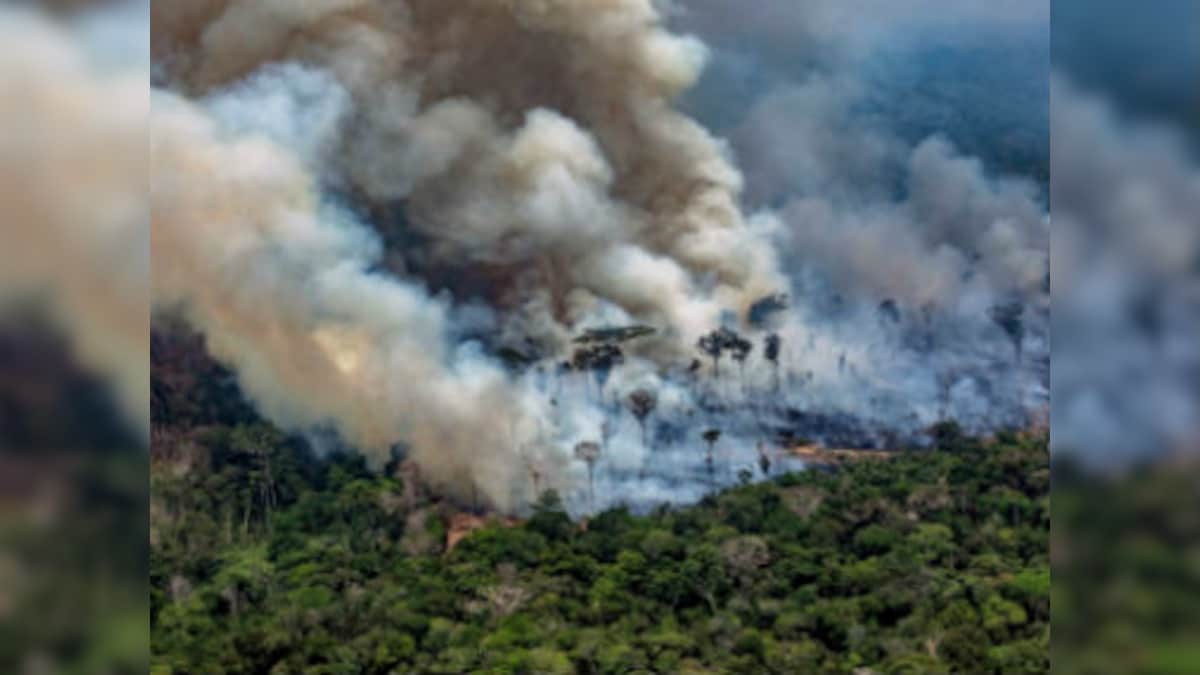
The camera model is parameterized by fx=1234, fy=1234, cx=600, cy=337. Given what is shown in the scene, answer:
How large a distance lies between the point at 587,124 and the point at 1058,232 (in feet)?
11.7

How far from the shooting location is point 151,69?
280 inches

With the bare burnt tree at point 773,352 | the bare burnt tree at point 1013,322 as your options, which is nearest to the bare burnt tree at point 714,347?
the bare burnt tree at point 773,352

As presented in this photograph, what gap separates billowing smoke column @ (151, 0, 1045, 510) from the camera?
24.2 feet

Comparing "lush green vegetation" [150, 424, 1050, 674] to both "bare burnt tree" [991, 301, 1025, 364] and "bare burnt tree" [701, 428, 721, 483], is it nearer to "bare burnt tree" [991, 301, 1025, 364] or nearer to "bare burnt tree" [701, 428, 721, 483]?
"bare burnt tree" [701, 428, 721, 483]

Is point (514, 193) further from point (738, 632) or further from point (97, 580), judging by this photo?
point (97, 580)

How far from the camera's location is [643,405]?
742cm

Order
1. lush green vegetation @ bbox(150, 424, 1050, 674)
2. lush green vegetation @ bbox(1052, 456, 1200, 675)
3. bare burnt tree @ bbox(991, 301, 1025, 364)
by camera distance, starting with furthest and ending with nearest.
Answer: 1. bare burnt tree @ bbox(991, 301, 1025, 364)
2. lush green vegetation @ bbox(150, 424, 1050, 674)
3. lush green vegetation @ bbox(1052, 456, 1200, 675)

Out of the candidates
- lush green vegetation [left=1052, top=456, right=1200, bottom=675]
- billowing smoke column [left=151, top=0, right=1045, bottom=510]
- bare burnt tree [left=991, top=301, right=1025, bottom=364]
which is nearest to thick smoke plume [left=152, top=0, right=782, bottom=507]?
billowing smoke column [left=151, top=0, right=1045, bottom=510]

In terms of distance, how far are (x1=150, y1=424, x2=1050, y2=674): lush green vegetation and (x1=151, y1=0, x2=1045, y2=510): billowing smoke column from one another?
0.85 ft

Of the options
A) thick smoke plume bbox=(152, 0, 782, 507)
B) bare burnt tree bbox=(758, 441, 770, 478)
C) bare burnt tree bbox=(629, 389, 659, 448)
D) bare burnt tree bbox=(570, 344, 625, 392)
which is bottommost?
bare burnt tree bbox=(758, 441, 770, 478)

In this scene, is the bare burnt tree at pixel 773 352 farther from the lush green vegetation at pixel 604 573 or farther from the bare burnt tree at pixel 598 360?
the bare burnt tree at pixel 598 360

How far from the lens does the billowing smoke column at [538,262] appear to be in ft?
24.2

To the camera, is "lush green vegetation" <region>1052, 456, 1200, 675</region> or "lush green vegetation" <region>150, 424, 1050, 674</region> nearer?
"lush green vegetation" <region>1052, 456, 1200, 675</region>

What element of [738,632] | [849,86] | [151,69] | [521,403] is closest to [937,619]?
[738,632]
